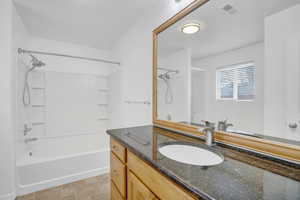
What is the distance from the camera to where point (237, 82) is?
98 cm

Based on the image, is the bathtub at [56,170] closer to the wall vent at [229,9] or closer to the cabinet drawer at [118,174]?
the cabinet drawer at [118,174]

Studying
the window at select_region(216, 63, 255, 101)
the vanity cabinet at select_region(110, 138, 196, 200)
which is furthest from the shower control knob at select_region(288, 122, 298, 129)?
the vanity cabinet at select_region(110, 138, 196, 200)

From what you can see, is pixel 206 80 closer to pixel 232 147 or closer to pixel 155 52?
pixel 232 147

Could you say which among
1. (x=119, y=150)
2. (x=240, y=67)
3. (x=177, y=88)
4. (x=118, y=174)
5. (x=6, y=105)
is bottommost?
(x=118, y=174)

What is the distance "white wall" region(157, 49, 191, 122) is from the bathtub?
1365mm

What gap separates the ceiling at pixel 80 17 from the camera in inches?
65.7

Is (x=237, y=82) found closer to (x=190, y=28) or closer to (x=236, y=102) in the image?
(x=236, y=102)

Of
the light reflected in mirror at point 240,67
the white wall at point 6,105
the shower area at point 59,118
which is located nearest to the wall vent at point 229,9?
the light reflected in mirror at point 240,67

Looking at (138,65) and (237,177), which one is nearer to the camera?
(237,177)

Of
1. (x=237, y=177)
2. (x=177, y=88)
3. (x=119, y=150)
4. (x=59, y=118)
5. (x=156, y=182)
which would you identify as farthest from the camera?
(x=59, y=118)

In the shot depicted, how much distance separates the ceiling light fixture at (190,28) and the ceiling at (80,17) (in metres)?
0.62

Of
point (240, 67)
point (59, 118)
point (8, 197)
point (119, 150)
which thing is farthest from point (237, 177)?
point (59, 118)

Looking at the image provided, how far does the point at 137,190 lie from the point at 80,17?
2244 mm

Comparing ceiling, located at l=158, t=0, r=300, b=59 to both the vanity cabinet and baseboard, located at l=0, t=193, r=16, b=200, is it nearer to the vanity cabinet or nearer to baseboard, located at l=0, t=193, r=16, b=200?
the vanity cabinet
